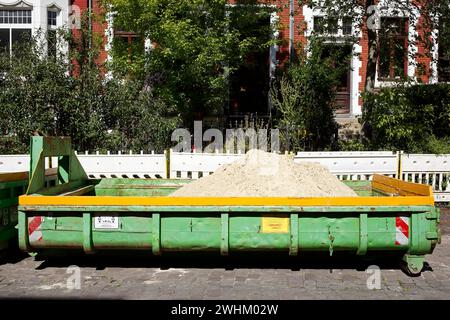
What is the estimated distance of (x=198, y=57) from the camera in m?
15.1

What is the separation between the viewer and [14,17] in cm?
1955

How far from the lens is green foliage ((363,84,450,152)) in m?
13.3

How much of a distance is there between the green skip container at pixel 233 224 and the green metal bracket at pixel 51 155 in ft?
1.59

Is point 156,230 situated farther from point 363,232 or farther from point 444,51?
point 444,51

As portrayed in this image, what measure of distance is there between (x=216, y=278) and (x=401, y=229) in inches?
90.1

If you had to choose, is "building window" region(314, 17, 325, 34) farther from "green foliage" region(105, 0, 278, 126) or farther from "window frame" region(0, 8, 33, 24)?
"window frame" region(0, 8, 33, 24)

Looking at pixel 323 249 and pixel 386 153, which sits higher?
pixel 386 153

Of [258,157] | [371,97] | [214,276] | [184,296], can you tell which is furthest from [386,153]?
[184,296]

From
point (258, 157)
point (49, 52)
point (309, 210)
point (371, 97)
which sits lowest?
point (309, 210)

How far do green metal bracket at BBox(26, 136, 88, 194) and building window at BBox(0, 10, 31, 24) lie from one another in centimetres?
1310

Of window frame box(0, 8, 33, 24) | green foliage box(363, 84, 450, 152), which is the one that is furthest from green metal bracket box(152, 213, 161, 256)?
window frame box(0, 8, 33, 24)

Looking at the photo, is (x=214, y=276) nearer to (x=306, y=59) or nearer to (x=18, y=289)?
(x=18, y=289)

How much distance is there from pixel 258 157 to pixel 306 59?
33.4 ft

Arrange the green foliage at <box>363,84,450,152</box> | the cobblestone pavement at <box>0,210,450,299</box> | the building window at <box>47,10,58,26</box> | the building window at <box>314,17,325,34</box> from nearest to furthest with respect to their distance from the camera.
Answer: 1. the cobblestone pavement at <box>0,210,450,299</box>
2. the green foliage at <box>363,84,450,152</box>
3. the building window at <box>314,17,325,34</box>
4. the building window at <box>47,10,58,26</box>
